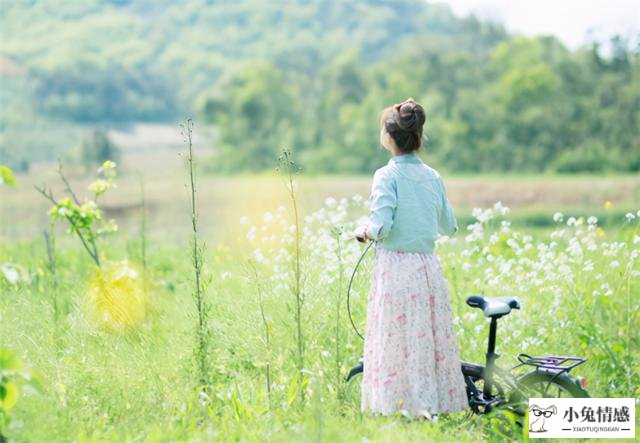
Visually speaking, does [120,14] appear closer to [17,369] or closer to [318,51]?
[318,51]

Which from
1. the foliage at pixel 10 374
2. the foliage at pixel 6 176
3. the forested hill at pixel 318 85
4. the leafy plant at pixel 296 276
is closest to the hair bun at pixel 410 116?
the leafy plant at pixel 296 276

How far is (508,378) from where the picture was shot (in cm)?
441

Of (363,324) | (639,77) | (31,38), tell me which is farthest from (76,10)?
(363,324)

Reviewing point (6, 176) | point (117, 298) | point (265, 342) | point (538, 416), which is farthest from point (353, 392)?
point (6, 176)

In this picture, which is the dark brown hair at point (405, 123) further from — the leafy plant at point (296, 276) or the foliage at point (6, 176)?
the foliage at point (6, 176)

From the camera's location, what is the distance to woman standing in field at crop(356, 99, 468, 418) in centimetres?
443

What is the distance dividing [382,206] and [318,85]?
3847 centimetres

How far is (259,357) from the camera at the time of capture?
16.7 ft

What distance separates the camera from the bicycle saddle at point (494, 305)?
4.36 metres

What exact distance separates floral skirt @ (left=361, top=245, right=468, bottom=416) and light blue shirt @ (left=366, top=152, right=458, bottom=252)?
0.07m

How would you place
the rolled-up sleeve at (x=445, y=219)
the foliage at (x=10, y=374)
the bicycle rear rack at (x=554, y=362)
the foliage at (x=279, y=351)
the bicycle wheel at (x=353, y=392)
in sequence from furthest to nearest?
the bicycle wheel at (x=353, y=392) < the rolled-up sleeve at (x=445, y=219) < the foliage at (x=279, y=351) < the bicycle rear rack at (x=554, y=362) < the foliage at (x=10, y=374)

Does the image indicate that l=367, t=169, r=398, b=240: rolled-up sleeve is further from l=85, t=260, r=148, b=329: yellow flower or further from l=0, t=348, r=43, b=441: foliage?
l=85, t=260, r=148, b=329: yellow flower

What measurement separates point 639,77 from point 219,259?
2747cm

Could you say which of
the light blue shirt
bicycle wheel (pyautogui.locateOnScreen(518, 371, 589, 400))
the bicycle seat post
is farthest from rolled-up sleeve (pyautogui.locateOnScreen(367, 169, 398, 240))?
bicycle wheel (pyautogui.locateOnScreen(518, 371, 589, 400))
